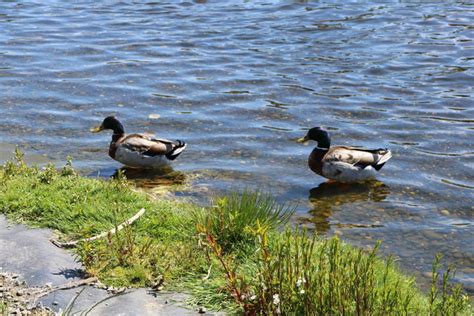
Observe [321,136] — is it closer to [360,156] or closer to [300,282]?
[360,156]

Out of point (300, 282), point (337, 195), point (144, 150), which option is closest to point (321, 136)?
point (337, 195)

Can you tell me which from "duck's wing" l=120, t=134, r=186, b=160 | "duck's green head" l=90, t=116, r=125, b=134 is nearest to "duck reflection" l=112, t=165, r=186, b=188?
"duck's wing" l=120, t=134, r=186, b=160

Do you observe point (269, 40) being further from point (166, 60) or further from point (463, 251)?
point (463, 251)

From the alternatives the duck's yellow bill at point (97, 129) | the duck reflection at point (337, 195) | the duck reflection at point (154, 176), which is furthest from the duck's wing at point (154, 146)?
the duck reflection at point (337, 195)

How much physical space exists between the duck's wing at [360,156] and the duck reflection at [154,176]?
2.20 metres

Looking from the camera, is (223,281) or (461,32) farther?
(461,32)

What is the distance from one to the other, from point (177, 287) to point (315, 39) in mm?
13704

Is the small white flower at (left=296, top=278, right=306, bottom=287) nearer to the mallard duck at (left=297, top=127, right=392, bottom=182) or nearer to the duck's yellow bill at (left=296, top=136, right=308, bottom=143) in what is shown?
the mallard duck at (left=297, top=127, right=392, bottom=182)

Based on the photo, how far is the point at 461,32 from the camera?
64.0 feet

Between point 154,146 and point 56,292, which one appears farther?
point 154,146

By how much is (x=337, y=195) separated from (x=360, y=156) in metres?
0.71

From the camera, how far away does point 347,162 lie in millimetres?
11586

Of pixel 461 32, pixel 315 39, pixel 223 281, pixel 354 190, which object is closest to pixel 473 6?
pixel 461 32

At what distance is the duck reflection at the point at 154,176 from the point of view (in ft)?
37.6
